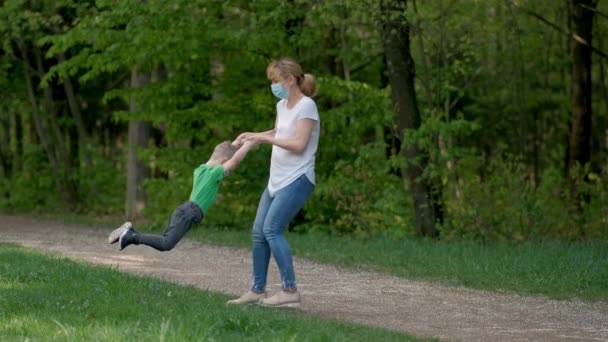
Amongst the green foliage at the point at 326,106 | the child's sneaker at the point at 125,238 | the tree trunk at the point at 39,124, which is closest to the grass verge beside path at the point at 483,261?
the green foliage at the point at 326,106

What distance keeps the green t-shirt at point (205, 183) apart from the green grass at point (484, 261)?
147 inches

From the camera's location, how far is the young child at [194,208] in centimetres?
920

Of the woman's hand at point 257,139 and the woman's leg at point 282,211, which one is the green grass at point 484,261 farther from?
the woman's hand at point 257,139

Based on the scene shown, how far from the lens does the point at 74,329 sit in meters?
7.16

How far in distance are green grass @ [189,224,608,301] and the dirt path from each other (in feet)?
1.51

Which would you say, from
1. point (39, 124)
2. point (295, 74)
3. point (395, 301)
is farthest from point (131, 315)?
point (39, 124)

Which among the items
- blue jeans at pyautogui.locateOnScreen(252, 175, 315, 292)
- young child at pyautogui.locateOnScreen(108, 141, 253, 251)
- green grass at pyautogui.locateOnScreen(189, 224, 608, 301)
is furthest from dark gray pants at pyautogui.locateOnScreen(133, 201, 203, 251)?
green grass at pyautogui.locateOnScreen(189, 224, 608, 301)

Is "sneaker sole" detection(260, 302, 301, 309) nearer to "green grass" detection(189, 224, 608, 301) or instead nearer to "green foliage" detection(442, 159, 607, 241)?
"green grass" detection(189, 224, 608, 301)

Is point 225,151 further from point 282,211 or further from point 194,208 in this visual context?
point 282,211

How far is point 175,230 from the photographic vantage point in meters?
9.33

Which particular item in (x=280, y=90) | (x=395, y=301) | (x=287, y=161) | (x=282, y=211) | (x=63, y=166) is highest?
(x=280, y=90)

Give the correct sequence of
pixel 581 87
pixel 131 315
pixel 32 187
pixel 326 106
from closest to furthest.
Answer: pixel 131 315 → pixel 326 106 → pixel 581 87 → pixel 32 187

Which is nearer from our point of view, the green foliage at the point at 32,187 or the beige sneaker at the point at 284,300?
the beige sneaker at the point at 284,300

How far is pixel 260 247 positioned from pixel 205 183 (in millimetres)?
692
